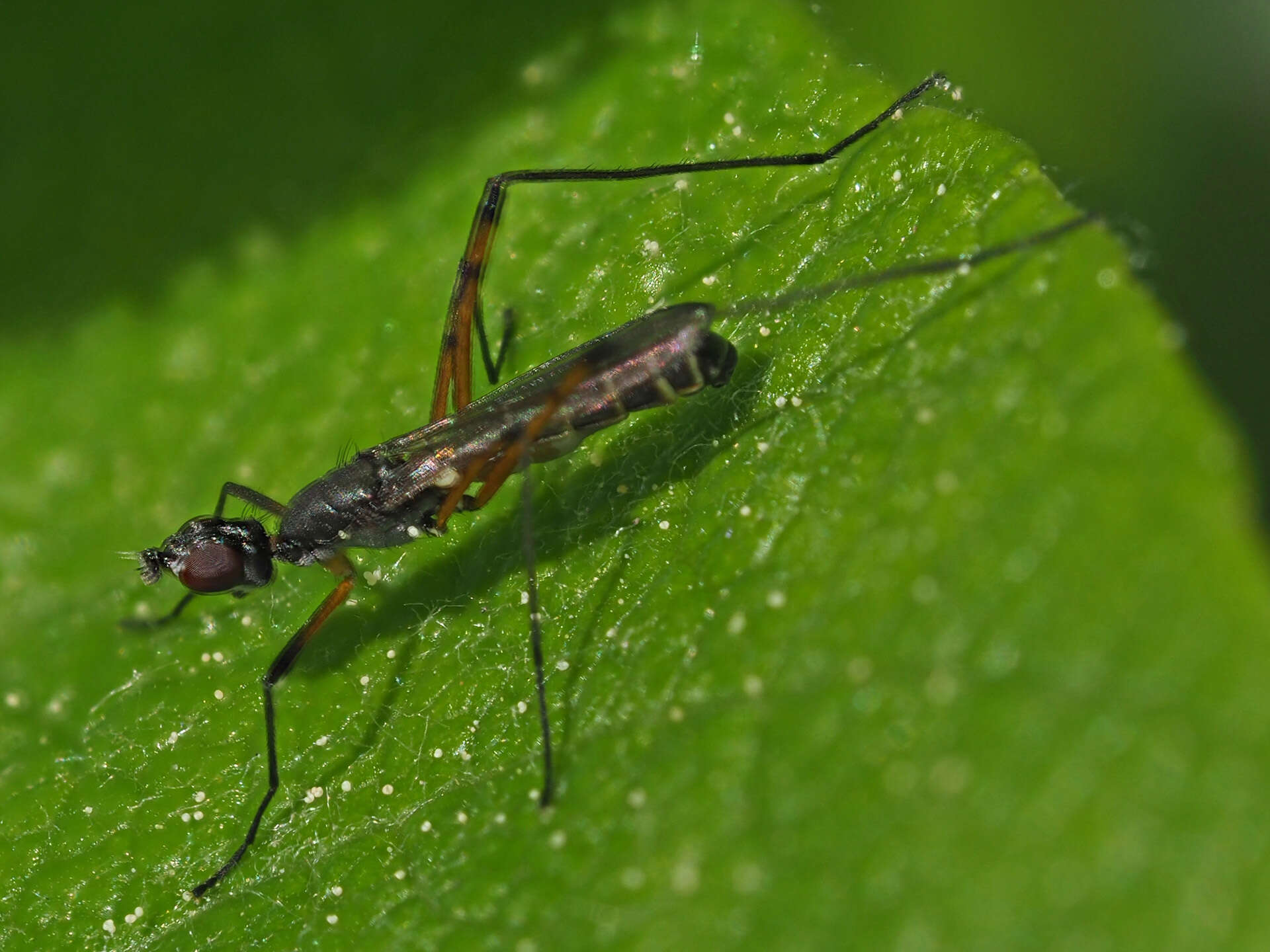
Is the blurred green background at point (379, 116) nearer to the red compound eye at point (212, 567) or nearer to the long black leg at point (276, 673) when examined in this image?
the red compound eye at point (212, 567)

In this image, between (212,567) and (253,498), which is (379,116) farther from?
(212,567)

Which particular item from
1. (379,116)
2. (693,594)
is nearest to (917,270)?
(693,594)

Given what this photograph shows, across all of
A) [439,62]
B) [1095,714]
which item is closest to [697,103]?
[439,62]

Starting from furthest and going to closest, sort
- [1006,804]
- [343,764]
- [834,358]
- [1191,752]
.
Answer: [343,764], [834,358], [1006,804], [1191,752]

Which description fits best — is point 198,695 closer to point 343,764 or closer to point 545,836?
point 343,764

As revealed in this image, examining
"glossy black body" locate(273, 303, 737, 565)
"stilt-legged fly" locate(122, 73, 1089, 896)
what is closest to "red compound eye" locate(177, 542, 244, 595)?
"stilt-legged fly" locate(122, 73, 1089, 896)

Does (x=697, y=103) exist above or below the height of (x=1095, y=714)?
above

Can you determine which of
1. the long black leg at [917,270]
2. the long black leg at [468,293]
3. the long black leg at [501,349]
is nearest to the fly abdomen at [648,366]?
the long black leg at [917,270]
